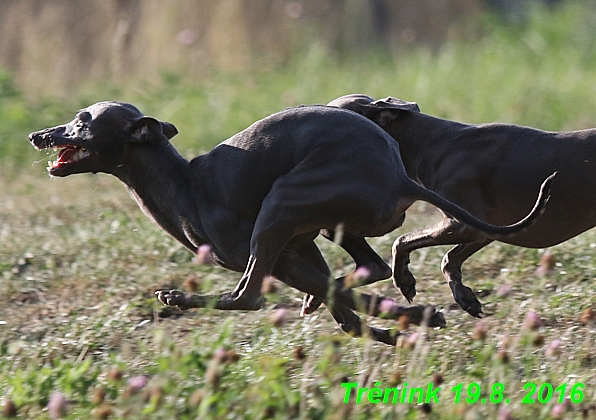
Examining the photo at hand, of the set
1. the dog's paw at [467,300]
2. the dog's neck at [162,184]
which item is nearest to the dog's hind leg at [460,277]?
the dog's paw at [467,300]

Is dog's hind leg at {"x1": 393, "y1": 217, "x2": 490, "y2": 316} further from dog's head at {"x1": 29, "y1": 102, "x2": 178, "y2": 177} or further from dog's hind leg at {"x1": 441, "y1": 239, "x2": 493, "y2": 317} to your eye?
dog's head at {"x1": 29, "y1": 102, "x2": 178, "y2": 177}

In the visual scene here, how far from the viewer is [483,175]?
5.35 metres

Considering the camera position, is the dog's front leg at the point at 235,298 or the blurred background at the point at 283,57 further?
the blurred background at the point at 283,57

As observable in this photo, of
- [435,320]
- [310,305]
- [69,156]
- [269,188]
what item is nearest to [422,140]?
[310,305]

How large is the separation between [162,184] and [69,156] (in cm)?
43

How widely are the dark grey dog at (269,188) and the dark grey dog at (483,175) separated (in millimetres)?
568

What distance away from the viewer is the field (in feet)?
11.9

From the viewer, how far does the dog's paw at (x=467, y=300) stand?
5.13m

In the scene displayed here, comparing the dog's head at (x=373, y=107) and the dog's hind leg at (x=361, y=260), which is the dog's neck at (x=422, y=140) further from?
the dog's hind leg at (x=361, y=260)

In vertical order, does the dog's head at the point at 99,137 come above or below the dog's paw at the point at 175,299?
above

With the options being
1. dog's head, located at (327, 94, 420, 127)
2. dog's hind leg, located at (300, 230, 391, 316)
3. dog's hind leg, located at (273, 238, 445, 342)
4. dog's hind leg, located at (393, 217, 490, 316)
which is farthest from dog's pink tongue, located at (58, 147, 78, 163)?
dog's hind leg, located at (393, 217, 490, 316)

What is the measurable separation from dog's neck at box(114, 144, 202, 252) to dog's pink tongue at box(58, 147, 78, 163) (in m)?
0.21

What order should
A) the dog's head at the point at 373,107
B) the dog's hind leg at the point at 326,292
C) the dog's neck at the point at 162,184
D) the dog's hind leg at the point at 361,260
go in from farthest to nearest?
the dog's head at the point at 373,107 → the dog's hind leg at the point at 361,260 → the dog's neck at the point at 162,184 → the dog's hind leg at the point at 326,292

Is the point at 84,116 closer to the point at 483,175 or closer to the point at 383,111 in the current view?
the point at 383,111
